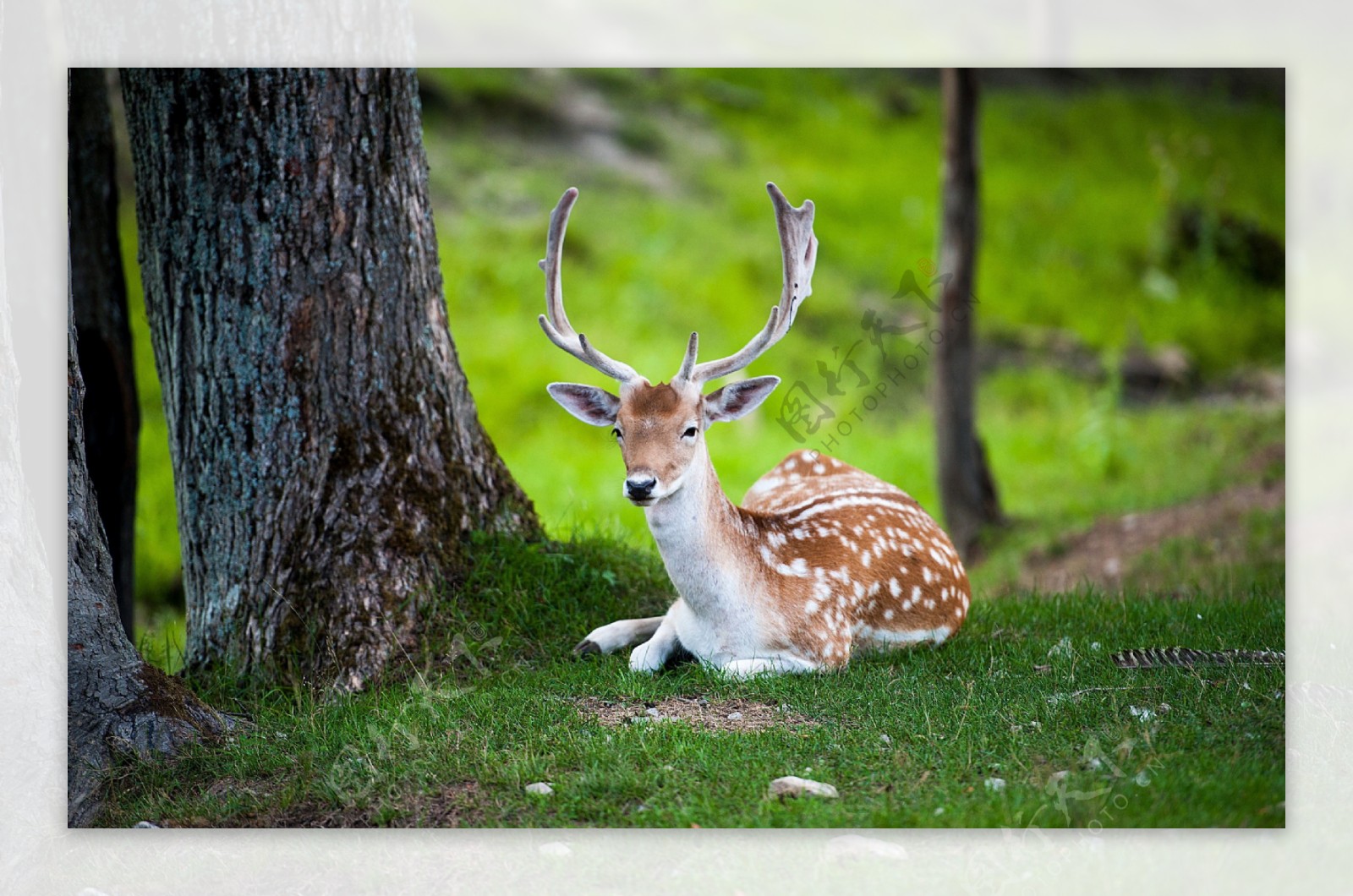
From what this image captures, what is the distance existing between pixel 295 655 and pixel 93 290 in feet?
6.12

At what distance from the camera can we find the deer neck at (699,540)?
155 inches

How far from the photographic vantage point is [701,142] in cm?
970

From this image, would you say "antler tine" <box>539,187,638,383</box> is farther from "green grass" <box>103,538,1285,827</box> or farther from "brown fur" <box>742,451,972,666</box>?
"green grass" <box>103,538,1285,827</box>

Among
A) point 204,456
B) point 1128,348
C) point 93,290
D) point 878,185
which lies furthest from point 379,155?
point 1128,348

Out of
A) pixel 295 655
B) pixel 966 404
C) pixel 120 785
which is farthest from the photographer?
pixel 966 404

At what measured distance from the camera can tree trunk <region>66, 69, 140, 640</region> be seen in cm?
503

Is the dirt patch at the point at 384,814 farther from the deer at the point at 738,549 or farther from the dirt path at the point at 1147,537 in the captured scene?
the dirt path at the point at 1147,537

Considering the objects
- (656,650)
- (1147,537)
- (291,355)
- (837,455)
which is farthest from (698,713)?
(837,455)

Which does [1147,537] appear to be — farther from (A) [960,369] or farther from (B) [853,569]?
(B) [853,569]

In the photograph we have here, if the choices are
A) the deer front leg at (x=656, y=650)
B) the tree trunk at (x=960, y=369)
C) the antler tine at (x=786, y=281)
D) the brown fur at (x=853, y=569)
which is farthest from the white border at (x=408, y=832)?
the tree trunk at (x=960, y=369)

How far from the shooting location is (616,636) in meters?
4.28

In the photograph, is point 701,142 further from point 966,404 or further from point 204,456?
point 204,456

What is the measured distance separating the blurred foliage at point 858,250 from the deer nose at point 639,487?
14.1 feet

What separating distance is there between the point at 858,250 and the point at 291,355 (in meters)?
6.73
